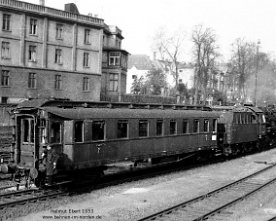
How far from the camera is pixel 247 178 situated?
1772 centimetres

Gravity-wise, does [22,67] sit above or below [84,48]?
below

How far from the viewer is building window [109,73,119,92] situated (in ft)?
193

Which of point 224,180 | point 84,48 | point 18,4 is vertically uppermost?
point 18,4

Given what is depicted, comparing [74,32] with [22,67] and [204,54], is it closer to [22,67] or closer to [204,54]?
[22,67]

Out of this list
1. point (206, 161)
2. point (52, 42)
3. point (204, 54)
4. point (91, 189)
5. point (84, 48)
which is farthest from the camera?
point (204, 54)

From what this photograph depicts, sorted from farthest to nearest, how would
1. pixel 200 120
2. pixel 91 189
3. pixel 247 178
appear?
pixel 200 120, pixel 247 178, pixel 91 189

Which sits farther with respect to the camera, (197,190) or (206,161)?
(206,161)

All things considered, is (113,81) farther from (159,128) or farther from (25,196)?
(25,196)

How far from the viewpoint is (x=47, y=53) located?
152 feet

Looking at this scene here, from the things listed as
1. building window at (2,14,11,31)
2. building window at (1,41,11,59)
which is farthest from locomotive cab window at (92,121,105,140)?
building window at (2,14,11,31)

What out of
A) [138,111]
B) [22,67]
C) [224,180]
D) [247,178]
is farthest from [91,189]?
[22,67]

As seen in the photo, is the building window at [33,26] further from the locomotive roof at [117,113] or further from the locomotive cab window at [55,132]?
the locomotive cab window at [55,132]

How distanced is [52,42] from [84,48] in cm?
453

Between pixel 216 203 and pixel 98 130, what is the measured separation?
4.74 meters
